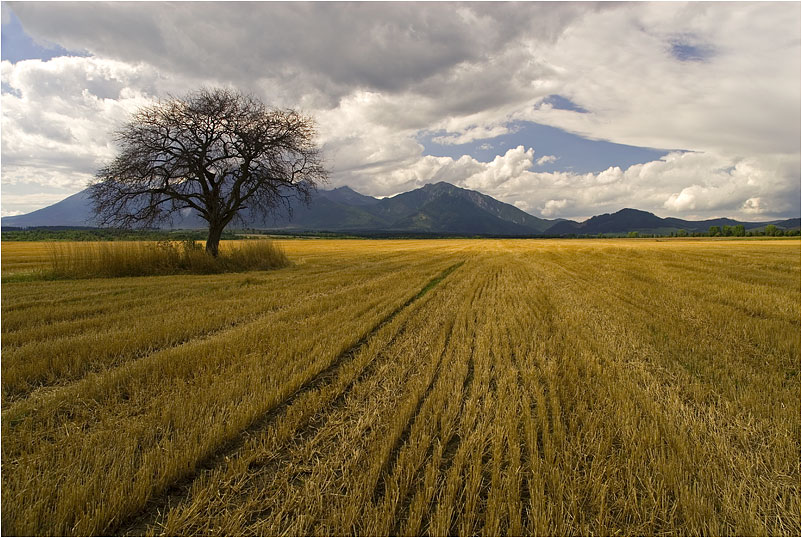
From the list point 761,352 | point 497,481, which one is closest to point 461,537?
point 497,481

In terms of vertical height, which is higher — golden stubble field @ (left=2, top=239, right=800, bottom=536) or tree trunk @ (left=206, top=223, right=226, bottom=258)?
tree trunk @ (left=206, top=223, right=226, bottom=258)

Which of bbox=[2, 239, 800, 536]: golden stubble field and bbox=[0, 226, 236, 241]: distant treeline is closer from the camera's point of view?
bbox=[2, 239, 800, 536]: golden stubble field

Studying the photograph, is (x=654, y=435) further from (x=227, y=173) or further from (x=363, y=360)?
(x=227, y=173)

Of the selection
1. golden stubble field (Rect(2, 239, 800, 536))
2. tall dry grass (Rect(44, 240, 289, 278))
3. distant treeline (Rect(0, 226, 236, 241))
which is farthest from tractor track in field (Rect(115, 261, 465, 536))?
distant treeline (Rect(0, 226, 236, 241))

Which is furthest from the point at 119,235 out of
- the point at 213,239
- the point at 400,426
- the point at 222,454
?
the point at 400,426

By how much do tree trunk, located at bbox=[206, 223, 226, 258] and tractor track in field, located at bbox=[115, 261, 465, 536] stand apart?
691 inches

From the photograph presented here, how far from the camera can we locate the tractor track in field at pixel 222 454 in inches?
92.7

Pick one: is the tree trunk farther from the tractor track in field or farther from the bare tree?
the tractor track in field

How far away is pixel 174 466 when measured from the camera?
2.78m

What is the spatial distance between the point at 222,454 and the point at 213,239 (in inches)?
788

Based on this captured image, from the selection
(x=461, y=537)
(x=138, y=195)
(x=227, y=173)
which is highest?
(x=227, y=173)

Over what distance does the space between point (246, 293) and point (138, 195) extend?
43.4 ft

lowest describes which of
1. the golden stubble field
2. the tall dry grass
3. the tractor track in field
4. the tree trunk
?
the tractor track in field

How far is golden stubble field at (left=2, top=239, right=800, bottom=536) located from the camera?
2.39 meters
